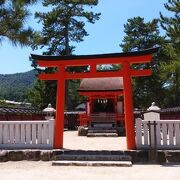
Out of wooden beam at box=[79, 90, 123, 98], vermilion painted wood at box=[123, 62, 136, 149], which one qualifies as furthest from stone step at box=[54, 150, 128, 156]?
wooden beam at box=[79, 90, 123, 98]

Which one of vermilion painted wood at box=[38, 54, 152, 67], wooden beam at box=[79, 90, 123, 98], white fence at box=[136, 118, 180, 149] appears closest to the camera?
white fence at box=[136, 118, 180, 149]

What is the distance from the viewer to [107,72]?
40.3 feet

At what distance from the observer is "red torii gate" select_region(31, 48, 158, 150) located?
39.2 ft

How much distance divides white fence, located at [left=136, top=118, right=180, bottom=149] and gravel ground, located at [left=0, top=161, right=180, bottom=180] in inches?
43.4

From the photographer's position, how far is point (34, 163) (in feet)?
37.1

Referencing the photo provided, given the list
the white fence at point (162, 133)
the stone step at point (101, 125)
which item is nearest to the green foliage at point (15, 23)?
the white fence at point (162, 133)

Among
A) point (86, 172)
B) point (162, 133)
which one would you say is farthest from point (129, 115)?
point (86, 172)

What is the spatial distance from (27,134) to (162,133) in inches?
185

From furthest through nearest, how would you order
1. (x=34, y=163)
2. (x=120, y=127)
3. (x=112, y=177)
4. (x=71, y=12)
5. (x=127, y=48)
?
(x=127, y=48) < (x=71, y=12) < (x=120, y=127) < (x=34, y=163) < (x=112, y=177)

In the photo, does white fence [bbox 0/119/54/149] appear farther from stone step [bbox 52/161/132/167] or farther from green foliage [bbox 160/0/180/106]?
green foliage [bbox 160/0/180/106]

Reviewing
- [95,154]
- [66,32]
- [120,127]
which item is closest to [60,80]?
[95,154]

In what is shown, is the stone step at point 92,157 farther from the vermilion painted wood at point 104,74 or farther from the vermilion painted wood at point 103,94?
the vermilion painted wood at point 103,94

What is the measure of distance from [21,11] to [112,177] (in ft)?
23.9

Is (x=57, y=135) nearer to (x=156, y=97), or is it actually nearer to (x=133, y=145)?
(x=133, y=145)
